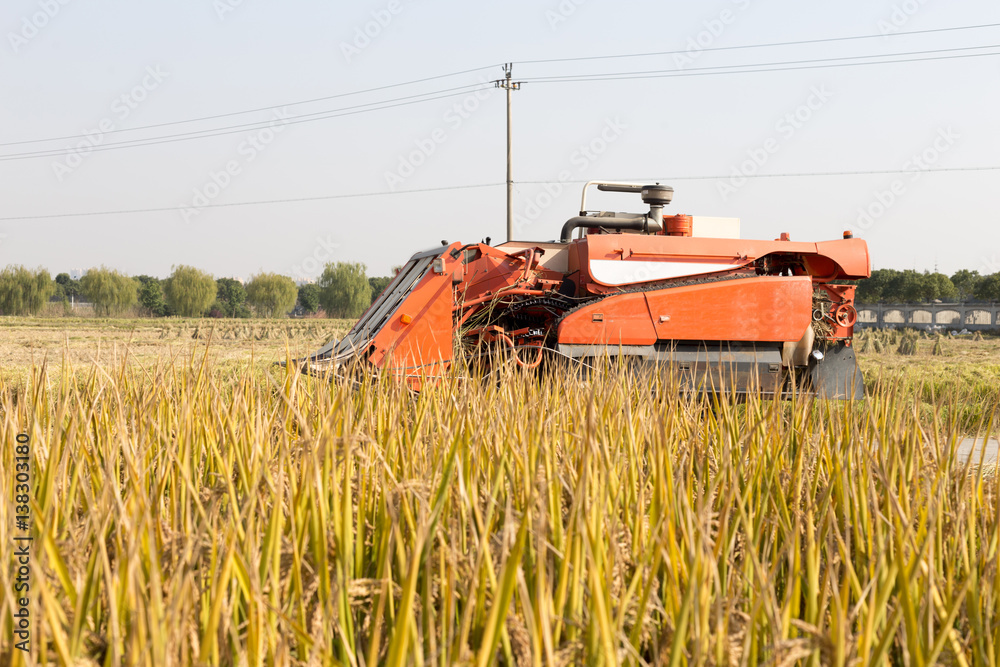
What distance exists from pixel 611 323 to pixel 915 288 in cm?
4493

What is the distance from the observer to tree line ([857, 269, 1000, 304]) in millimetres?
42188

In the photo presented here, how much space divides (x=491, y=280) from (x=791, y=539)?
15.7ft

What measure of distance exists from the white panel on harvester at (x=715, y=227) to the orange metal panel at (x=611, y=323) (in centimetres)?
159

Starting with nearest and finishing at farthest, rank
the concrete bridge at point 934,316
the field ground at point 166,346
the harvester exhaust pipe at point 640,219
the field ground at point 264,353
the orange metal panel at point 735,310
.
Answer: the field ground at point 166,346
the field ground at point 264,353
the orange metal panel at point 735,310
the harvester exhaust pipe at point 640,219
the concrete bridge at point 934,316

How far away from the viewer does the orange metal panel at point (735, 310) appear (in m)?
6.16

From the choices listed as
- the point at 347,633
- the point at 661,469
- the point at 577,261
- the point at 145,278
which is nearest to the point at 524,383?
the point at 661,469

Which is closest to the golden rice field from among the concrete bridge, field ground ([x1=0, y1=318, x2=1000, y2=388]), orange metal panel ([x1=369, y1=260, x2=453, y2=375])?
field ground ([x1=0, y1=318, x2=1000, y2=388])

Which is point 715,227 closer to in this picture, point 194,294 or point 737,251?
point 737,251

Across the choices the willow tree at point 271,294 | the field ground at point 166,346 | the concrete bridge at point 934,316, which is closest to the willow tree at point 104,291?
the willow tree at point 271,294

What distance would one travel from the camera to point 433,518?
5.53 ft

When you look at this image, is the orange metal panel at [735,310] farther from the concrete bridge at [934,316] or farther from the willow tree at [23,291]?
the willow tree at [23,291]

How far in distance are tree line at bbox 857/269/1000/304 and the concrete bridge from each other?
23.0ft

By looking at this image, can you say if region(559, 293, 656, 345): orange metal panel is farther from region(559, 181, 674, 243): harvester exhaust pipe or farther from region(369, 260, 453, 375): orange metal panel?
region(559, 181, 674, 243): harvester exhaust pipe

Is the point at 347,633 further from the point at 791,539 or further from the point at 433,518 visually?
the point at 791,539
